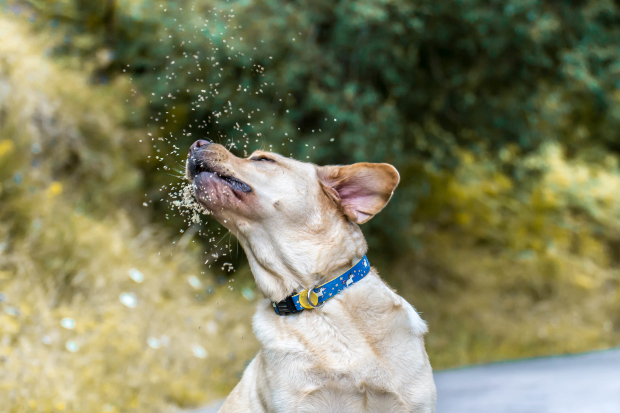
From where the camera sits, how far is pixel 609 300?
11531 millimetres

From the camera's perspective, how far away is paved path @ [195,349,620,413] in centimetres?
593

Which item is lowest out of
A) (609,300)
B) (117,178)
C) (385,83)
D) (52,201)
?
(609,300)

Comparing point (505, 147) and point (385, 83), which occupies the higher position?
point (385, 83)

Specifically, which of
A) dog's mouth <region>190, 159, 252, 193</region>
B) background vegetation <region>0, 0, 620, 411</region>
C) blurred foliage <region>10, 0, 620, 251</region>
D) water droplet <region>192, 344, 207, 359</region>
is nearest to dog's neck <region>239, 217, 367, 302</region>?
dog's mouth <region>190, 159, 252, 193</region>

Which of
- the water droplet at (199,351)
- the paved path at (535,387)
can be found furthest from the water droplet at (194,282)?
the paved path at (535,387)

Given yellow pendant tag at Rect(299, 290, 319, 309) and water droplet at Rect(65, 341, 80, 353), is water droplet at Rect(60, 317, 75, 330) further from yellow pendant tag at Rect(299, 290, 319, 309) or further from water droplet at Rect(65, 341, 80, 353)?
yellow pendant tag at Rect(299, 290, 319, 309)

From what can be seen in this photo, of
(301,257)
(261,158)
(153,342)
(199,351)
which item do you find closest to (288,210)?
(301,257)

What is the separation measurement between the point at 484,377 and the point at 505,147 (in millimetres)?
4249

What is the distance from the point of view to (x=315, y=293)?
3.42 meters

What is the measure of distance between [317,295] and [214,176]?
840 millimetres

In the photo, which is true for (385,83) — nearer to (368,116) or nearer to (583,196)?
(368,116)

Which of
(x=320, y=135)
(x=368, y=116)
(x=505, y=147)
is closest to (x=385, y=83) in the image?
(x=368, y=116)

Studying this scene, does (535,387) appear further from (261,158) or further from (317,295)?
(261,158)

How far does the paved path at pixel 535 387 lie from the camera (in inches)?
234
